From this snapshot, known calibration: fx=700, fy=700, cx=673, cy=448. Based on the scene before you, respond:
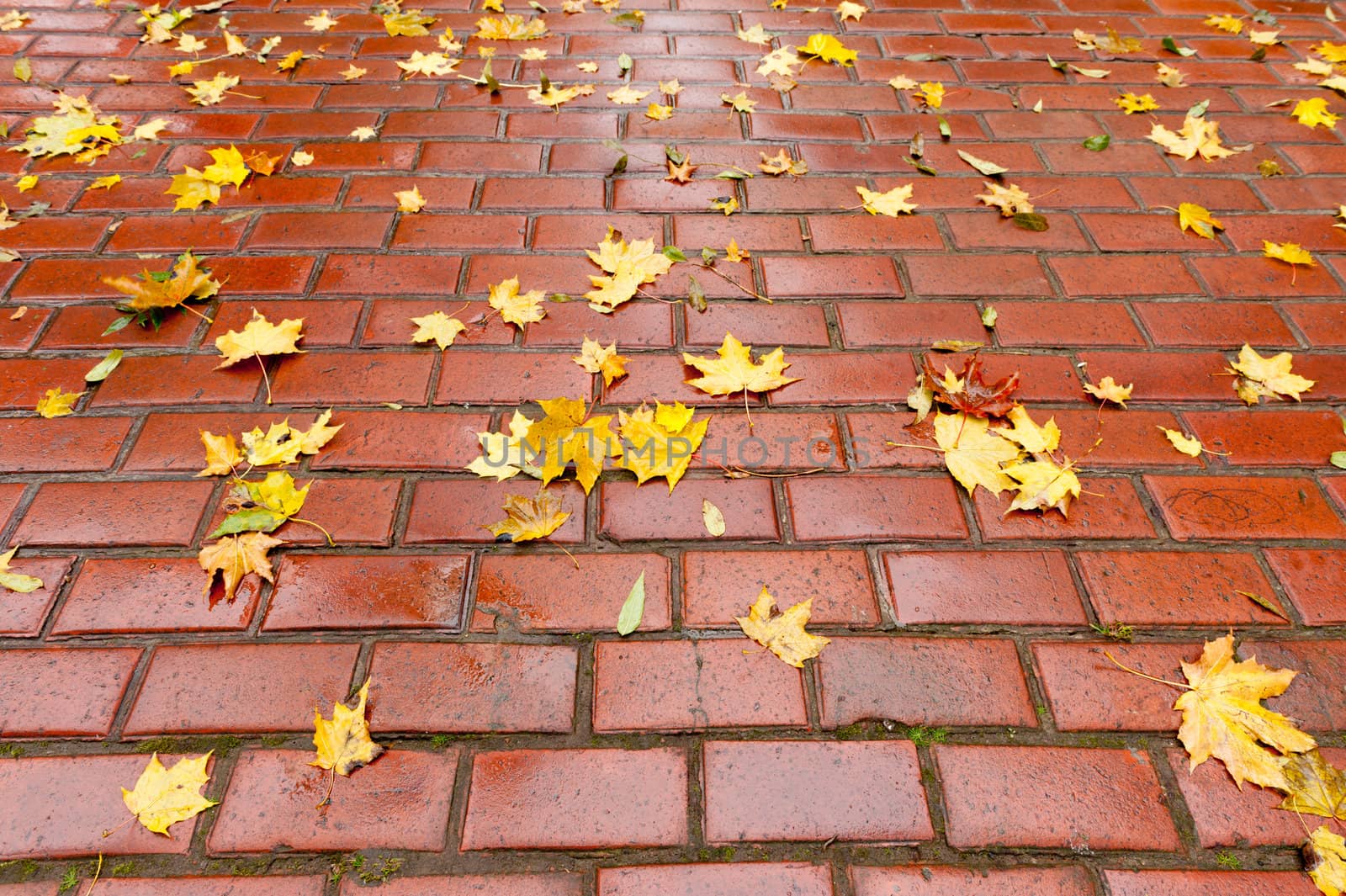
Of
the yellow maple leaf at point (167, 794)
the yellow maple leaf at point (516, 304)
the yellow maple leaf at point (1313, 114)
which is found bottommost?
the yellow maple leaf at point (167, 794)

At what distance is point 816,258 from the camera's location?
4.93ft

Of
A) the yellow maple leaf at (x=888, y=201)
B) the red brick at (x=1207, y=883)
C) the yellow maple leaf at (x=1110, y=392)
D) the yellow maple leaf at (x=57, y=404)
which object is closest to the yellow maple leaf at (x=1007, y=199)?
the yellow maple leaf at (x=888, y=201)

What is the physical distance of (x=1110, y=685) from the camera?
997mm

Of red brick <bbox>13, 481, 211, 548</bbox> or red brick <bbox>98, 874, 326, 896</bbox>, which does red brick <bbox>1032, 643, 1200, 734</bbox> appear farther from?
red brick <bbox>13, 481, 211, 548</bbox>

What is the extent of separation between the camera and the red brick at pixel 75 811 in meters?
0.87

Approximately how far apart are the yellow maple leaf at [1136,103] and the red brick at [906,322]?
97 cm

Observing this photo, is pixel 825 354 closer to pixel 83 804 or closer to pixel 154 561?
pixel 154 561

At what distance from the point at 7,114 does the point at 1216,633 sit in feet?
9.51

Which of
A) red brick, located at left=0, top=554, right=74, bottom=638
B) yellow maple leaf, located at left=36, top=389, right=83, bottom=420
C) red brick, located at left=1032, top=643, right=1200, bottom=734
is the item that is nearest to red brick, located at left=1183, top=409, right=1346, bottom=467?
red brick, located at left=1032, top=643, right=1200, bottom=734

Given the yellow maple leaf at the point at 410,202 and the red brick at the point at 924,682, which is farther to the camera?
the yellow maple leaf at the point at 410,202

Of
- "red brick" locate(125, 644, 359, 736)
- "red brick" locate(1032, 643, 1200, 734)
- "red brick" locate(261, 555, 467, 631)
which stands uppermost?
"red brick" locate(261, 555, 467, 631)

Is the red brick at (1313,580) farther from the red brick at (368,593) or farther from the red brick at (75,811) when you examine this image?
the red brick at (75,811)

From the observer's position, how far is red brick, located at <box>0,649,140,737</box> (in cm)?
95

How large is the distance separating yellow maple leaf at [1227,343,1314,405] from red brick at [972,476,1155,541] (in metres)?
0.37
